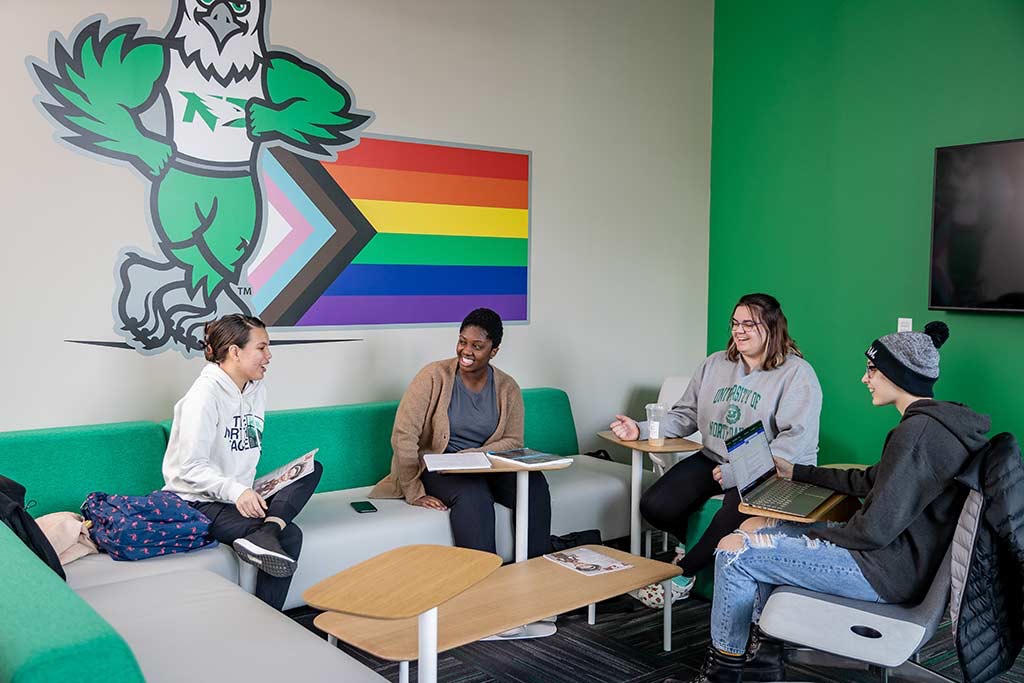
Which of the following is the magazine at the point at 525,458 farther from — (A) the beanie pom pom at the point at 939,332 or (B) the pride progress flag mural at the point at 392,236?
(A) the beanie pom pom at the point at 939,332

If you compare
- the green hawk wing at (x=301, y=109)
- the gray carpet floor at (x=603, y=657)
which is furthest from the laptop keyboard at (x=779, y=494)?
the green hawk wing at (x=301, y=109)

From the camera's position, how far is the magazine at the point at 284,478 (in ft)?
11.0

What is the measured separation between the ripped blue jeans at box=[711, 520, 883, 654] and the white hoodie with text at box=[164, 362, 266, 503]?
66.1 inches

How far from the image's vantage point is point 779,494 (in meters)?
2.99

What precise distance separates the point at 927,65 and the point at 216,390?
12.2 feet

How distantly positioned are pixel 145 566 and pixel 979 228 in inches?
151

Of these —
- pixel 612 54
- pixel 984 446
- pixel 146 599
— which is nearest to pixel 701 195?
pixel 612 54

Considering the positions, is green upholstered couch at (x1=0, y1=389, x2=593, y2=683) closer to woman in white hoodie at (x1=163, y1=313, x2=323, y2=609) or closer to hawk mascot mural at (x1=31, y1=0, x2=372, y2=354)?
woman in white hoodie at (x1=163, y1=313, x2=323, y2=609)

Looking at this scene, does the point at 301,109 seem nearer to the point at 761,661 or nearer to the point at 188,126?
the point at 188,126

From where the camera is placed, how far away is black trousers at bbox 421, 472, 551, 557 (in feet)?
12.1

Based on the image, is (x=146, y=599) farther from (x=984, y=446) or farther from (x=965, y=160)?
(x=965, y=160)

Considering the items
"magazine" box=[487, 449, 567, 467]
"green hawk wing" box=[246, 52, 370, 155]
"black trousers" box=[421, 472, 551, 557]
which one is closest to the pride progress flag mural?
"green hawk wing" box=[246, 52, 370, 155]

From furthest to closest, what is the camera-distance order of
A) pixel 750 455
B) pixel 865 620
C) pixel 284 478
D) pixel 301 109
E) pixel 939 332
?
pixel 939 332 → pixel 301 109 → pixel 284 478 → pixel 750 455 → pixel 865 620

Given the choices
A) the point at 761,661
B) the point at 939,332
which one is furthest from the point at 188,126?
the point at 939,332
